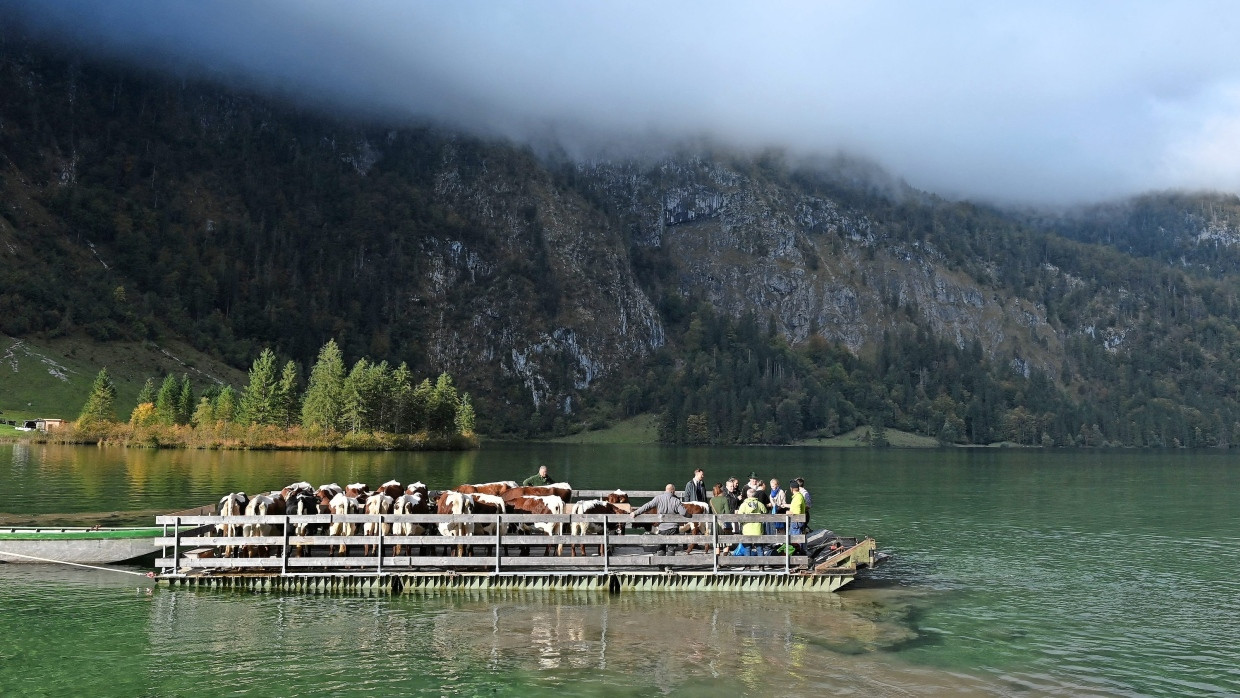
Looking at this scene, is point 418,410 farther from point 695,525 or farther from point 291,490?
point 695,525

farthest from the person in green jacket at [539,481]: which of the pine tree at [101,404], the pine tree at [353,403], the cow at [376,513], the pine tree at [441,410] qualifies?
the pine tree at [441,410]

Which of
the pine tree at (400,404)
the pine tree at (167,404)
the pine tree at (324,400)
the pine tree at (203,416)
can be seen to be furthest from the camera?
the pine tree at (400,404)

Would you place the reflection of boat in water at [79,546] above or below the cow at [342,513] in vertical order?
below

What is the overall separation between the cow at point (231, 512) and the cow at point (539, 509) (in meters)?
9.16

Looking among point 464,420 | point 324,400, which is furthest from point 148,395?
point 464,420

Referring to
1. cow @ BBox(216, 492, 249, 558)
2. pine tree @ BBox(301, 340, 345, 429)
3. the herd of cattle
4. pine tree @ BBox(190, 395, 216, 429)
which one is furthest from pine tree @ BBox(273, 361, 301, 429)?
the herd of cattle

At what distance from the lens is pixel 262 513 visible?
29.5m

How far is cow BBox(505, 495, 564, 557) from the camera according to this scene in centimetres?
3032

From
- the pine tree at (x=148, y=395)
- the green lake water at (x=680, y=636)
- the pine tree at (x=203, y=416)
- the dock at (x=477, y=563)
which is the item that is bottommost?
the green lake water at (x=680, y=636)

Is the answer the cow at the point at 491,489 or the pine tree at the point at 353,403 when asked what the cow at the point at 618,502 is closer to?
the cow at the point at 491,489

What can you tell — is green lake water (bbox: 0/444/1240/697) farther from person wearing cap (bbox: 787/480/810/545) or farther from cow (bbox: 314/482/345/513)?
cow (bbox: 314/482/345/513)

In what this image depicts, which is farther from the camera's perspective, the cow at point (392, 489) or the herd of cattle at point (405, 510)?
the cow at point (392, 489)

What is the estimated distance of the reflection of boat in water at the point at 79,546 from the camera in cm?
3150

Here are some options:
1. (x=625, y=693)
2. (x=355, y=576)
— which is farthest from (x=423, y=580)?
(x=625, y=693)
